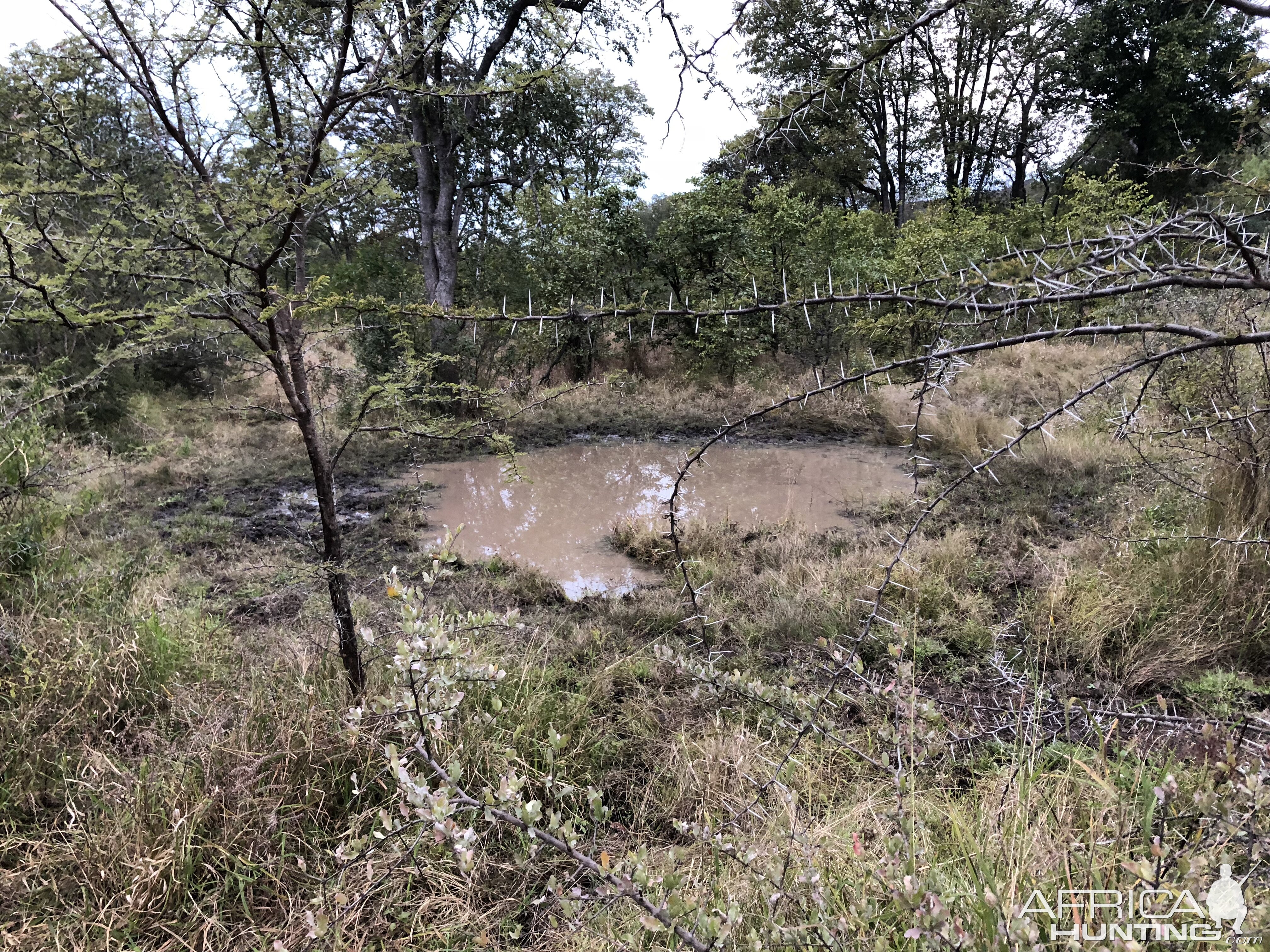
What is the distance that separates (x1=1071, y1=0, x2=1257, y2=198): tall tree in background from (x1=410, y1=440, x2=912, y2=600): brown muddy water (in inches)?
555

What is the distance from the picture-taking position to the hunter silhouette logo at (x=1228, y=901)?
32.1 inches

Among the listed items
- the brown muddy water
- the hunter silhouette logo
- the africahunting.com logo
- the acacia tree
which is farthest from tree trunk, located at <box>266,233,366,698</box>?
the brown muddy water

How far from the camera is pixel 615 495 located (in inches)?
344

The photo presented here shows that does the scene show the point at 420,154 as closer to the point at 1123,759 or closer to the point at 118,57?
the point at 118,57

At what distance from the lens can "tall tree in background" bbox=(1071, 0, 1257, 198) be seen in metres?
16.9

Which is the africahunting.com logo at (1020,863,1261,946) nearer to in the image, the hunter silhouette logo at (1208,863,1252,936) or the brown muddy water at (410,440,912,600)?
the hunter silhouette logo at (1208,863,1252,936)

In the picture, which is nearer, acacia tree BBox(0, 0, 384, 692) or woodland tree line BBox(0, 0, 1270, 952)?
woodland tree line BBox(0, 0, 1270, 952)

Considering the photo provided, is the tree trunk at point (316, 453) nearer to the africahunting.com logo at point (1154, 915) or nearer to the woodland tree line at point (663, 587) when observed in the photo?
the woodland tree line at point (663, 587)

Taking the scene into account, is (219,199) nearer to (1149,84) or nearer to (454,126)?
(454,126)

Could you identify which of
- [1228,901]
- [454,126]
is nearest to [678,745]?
[1228,901]

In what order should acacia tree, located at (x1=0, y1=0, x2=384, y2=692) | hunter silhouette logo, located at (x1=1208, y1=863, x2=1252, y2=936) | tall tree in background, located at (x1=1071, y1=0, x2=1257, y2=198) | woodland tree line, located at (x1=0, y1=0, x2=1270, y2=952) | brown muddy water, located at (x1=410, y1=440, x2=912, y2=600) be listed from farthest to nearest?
tall tree in background, located at (x1=1071, y1=0, x2=1257, y2=198) → brown muddy water, located at (x1=410, y1=440, x2=912, y2=600) → acacia tree, located at (x1=0, y1=0, x2=384, y2=692) → woodland tree line, located at (x1=0, y1=0, x2=1270, y2=952) → hunter silhouette logo, located at (x1=1208, y1=863, x2=1252, y2=936)

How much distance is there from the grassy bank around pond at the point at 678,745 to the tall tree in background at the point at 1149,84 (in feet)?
58.4

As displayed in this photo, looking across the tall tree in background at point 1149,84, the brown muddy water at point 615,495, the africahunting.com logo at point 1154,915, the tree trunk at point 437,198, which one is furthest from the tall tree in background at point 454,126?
the tall tree in background at point 1149,84

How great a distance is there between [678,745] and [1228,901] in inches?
83.0
